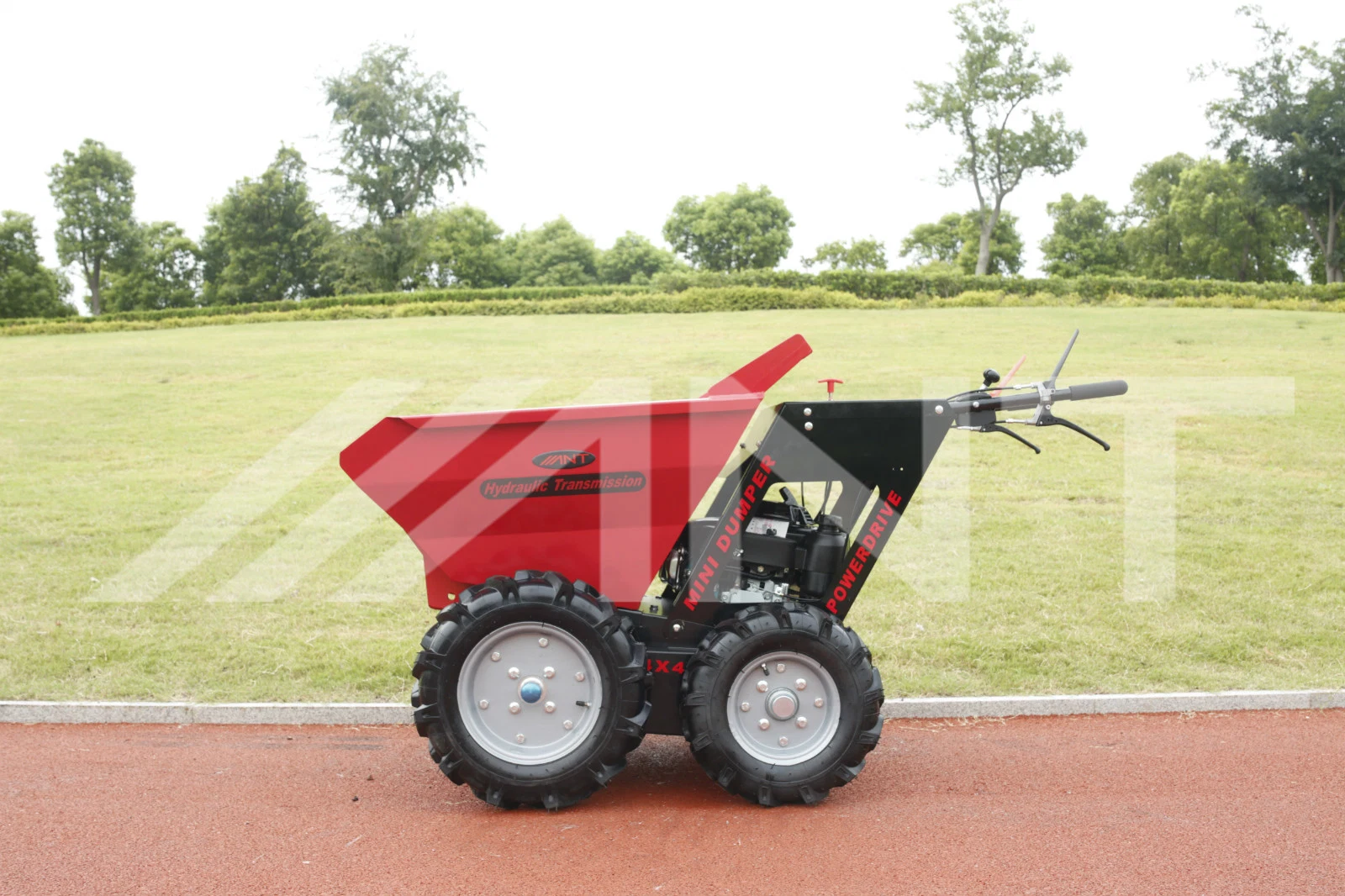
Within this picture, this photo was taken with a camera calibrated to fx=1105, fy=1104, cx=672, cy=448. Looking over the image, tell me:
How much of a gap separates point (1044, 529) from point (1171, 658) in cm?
343

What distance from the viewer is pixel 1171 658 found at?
685cm

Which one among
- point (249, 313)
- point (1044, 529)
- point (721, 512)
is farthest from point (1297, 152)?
point (721, 512)

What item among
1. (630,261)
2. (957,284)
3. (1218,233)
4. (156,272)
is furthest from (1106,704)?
(630,261)

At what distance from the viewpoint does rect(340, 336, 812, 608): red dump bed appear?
14.6 ft

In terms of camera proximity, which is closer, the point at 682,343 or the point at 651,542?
the point at 651,542

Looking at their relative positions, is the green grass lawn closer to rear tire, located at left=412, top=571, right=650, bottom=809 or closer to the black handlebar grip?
rear tire, located at left=412, top=571, right=650, bottom=809

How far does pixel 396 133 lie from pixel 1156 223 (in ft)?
150

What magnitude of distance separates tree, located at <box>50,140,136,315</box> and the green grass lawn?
4105cm

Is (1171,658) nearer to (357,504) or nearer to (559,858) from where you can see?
(559,858)

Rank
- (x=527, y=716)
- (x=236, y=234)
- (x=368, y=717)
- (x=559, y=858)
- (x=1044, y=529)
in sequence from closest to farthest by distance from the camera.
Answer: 1. (x=559, y=858)
2. (x=527, y=716)
3. (x=368, y=717)
4. (x=1044, y=529)
5. (x=236, y=234)

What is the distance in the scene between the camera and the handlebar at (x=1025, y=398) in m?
4.68

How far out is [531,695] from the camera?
4.54m

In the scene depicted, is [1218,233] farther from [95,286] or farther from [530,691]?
[530,691]

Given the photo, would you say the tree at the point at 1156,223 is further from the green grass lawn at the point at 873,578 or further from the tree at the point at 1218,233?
the green grass lawn at the point at 873,578
